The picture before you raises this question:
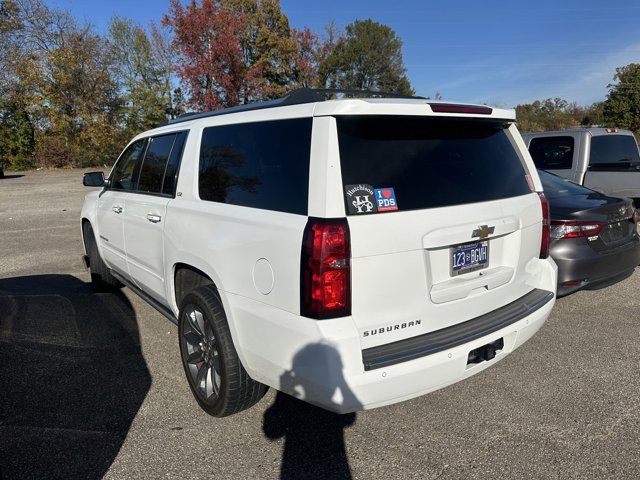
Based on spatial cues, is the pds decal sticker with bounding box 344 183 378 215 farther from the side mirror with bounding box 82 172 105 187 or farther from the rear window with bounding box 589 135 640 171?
the rear window with bounding box 589 135 640 171

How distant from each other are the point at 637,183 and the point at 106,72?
29.5 meters

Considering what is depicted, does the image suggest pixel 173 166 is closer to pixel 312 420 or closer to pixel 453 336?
pixel 312 420

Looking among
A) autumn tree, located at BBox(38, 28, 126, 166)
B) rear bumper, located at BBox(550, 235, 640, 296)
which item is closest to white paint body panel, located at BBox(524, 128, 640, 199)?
rear bumper, located at BBox(550, 235, 640, 296)

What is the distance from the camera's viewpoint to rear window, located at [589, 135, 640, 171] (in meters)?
7.21

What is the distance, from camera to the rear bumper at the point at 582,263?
13.4ft

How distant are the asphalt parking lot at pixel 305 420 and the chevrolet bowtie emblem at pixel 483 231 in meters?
1.20

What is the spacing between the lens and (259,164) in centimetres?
262

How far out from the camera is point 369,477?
7.86 ft

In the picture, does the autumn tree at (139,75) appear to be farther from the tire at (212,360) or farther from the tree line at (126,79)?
the tire at (212,360)

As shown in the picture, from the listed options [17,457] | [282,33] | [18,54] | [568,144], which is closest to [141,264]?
[17,457]

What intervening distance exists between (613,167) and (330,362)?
6.97 meters

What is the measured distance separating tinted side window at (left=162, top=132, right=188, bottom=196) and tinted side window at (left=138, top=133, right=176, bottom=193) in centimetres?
8

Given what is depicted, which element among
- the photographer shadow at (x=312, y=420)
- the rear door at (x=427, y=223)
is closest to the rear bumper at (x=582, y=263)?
the rear door at (x=427, y=223)

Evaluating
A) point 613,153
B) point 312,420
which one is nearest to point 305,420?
point 312,420
